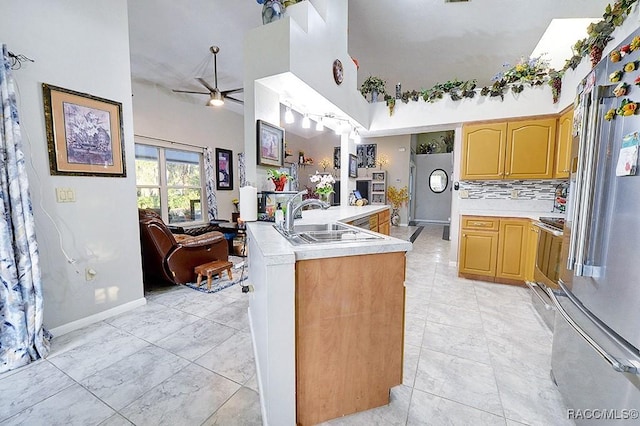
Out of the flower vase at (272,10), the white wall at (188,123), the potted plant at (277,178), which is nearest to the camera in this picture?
the flower vase at (272,10)

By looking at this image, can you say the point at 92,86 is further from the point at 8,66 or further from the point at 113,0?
the point at 113,0

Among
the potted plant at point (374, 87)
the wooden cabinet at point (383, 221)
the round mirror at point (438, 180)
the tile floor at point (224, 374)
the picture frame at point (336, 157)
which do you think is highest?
the potted plant at point (374, 87)

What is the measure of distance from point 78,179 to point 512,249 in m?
4.63

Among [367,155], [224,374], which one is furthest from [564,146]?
[367,155]

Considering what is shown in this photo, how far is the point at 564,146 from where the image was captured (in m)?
2.80

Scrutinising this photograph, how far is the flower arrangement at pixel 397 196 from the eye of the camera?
788cm

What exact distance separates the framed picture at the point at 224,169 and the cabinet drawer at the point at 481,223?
4.95 meters

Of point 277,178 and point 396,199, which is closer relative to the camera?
point 277,178

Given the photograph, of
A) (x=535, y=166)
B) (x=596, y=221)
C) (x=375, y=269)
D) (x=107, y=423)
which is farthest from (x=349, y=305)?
(x=535, y=166)

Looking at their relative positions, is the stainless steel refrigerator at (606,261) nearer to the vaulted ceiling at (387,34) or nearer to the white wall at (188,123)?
the vaulted ceiling at (387,34)

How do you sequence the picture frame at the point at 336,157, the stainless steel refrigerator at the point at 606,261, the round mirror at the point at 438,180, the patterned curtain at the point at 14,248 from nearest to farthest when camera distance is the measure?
the stainless steel refrigerator at the point at 606,261, the patterned curtain at the point at 14,248, the picture frame at the point at 336,157, the round mirror at the point at 438,180

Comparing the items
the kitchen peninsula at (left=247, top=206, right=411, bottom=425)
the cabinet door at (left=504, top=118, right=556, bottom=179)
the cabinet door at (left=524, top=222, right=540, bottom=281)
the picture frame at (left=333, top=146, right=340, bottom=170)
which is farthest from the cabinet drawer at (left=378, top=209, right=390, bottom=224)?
the picture frame at (left=333, top=146, right=340, bottom=170)

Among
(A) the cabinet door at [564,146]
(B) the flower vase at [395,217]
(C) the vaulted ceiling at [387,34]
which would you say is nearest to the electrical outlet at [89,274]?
(C) the vaulted ceiling at [387,34]

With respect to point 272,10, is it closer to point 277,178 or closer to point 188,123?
point 277,178
